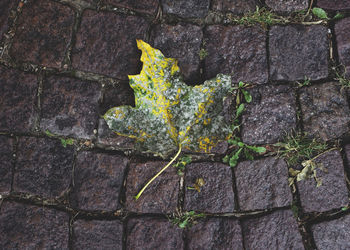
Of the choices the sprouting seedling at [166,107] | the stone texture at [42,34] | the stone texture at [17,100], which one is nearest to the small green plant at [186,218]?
the sprouting seedling at [166,107]

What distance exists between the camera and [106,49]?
2.08 metres

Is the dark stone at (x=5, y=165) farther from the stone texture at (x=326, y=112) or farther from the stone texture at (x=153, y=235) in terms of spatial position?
the stone texture at (x=326, y=112)

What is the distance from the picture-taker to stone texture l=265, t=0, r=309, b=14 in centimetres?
213

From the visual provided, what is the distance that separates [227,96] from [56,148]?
1185 mm

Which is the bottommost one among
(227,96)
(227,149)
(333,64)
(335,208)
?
(335,208)

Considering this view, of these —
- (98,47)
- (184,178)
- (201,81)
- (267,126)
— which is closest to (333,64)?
(267,126)

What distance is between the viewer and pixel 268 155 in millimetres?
2109

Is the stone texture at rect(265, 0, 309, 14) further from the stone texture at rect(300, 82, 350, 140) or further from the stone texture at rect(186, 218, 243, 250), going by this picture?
the stone texture at rect(186, 218, 243, 250)

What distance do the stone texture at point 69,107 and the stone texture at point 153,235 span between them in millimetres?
690

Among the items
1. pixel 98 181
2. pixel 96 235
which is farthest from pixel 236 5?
pixel 96 235

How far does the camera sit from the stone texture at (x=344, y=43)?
209 centimetres

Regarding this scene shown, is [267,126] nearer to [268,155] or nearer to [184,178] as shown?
[268,155]

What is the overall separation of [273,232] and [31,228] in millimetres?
1569

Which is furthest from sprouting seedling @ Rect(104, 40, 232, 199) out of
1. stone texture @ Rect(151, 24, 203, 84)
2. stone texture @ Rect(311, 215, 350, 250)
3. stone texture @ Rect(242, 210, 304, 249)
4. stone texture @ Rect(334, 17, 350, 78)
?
stone texture @ Rect(311, 215, 350, 250)
